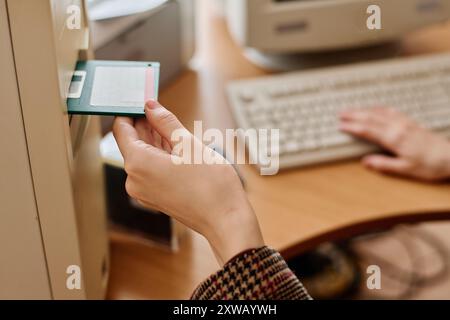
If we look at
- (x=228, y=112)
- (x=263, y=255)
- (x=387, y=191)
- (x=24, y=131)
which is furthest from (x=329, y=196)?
(x=24, y=131)

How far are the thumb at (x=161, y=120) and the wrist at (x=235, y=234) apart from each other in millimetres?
94

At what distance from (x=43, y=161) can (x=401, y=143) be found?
1.88 feet

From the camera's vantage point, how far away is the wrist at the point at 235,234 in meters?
0.62

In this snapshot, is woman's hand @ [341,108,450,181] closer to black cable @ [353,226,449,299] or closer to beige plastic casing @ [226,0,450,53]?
beige plastic casing @ [226,0,450,53]

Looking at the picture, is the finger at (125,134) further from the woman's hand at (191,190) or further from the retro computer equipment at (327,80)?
the retro computer equipment at (327,80)

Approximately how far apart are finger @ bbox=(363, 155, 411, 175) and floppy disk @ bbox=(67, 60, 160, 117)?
0.43 meters

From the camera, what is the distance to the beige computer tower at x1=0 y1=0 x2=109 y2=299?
59cm

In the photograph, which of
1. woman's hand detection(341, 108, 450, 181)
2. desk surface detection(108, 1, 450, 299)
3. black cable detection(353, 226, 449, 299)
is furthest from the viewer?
black cable detection(353, 226, 449, 299)

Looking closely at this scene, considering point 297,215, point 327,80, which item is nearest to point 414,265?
point 327,80

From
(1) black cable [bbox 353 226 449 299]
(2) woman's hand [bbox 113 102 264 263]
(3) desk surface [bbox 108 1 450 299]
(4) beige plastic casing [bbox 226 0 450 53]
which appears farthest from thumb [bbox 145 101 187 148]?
(1) black cable [bbox 353 226 449 299]

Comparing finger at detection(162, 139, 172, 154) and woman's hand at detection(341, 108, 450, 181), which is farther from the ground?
finger at detection(162, 139, 172, 154)

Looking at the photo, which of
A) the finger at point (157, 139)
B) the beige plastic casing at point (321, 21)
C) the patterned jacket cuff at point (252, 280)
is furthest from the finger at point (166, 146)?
the beige plastic casing at point (321, 21)

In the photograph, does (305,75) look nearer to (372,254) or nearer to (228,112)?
(228,112)

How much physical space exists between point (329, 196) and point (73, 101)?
446mm
